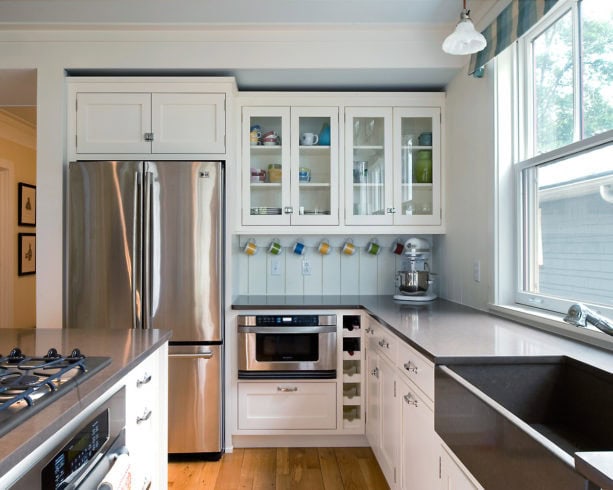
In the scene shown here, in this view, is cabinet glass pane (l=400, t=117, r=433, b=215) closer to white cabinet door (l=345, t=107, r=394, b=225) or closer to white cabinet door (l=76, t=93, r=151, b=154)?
white cabinet door (l=345, t=107, r=394, b=225)

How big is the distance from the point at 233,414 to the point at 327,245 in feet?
4.27

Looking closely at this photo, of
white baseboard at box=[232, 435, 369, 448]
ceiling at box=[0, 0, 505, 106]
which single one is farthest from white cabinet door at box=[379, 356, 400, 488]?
ceiling at box=[0, 0, 505, 106]

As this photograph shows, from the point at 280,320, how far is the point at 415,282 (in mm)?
939

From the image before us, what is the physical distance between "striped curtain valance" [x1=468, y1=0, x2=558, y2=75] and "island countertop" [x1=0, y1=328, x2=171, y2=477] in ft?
6.61

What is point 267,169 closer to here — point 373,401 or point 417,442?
point 373,401

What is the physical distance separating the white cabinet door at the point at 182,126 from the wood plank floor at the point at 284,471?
1.87 metres

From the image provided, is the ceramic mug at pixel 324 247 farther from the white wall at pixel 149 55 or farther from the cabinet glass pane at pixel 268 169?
the white wall at pixel 149 55

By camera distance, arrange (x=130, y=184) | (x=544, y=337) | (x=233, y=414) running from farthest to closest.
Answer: (x=233, y=414)
(x=130, y=184)
(x=544, y=337)

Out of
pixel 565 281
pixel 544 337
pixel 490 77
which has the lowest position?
pixel 544 337

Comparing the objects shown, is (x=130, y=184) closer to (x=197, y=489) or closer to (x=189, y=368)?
(x=189, y=368)

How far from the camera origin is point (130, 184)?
235 cm

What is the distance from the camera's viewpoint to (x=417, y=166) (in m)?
2.80

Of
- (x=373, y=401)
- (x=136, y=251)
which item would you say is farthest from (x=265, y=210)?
(x=373, y=401)

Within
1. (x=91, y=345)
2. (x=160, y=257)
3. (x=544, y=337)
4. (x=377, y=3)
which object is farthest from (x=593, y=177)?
(x=160, y=257)
